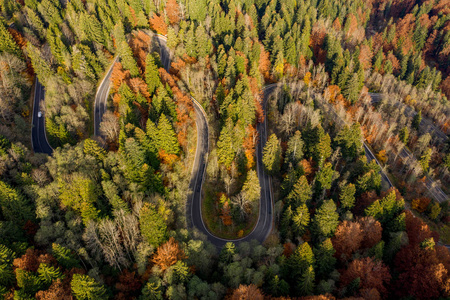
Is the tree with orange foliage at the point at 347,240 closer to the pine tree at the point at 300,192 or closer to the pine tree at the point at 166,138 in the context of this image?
the pine tree at the point at 300,192

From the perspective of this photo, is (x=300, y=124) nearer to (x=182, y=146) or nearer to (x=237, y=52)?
(x=237, y=52)

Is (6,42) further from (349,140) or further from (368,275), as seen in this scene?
(368,275)

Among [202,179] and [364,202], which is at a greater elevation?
[202,179]

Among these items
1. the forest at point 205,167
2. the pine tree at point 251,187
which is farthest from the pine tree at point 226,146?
the pine tree at point 251,187

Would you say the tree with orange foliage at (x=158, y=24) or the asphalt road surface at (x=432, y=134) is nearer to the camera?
the asphalt road surface at (x=432, y=134)

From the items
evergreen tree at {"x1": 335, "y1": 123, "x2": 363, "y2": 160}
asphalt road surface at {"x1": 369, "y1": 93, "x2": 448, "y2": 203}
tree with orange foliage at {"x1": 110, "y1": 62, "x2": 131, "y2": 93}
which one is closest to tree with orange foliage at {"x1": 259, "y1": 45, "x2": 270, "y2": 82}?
evergreen tree at {"x1": 335, "y1": 123, "x2": 363, "y2": 160}

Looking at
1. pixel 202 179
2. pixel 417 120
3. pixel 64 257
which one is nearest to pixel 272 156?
pixel 202 179
